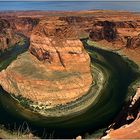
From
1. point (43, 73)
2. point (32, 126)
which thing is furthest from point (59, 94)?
point (32, 126)

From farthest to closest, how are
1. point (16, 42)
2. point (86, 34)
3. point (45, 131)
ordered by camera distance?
point (86, 34), point (16, 42), point (45, 131)

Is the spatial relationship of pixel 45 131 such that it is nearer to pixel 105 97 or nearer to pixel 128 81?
pixel 105 97

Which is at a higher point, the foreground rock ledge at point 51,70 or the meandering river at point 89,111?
the foreground rock ledge at point 51,70

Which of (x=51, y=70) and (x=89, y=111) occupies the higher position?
(x=51, y=70)

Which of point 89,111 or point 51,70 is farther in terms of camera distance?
point 51,70

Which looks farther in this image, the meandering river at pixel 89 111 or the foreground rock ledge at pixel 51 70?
the foreground rock ledge at pixel 51 70
